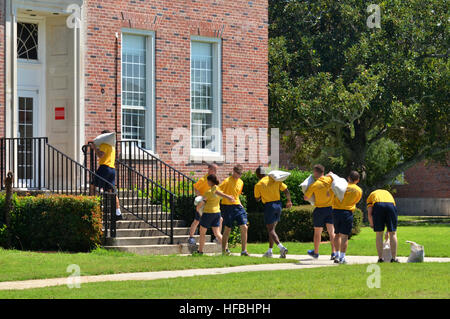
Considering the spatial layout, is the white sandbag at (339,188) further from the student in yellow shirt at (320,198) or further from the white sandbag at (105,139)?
the white sandbag at (105,139)

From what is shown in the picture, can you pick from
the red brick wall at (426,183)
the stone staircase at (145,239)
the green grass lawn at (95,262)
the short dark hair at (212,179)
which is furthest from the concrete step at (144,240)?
the red brick wall at (426,183)

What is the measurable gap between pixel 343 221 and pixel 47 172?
677 cm

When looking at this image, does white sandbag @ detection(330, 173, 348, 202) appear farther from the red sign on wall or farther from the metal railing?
the red sign on wall

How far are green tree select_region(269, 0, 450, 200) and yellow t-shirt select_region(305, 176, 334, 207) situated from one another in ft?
44.0

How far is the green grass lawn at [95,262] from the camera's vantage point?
13.0 metres

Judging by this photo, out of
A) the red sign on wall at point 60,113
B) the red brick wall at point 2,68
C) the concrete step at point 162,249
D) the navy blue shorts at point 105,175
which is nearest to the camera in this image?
the concrete step at point 162,249

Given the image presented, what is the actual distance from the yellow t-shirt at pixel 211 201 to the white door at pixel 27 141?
12.8 feet

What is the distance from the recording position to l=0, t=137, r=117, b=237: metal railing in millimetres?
16578

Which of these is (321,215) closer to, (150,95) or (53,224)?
(53,224)

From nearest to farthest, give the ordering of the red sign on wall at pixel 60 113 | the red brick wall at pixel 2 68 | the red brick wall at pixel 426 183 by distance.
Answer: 1. the red brick wall at pixel 2 68
2. the red sign on wall at pixel 60 113
3. the red brick wall at pixel 426 183

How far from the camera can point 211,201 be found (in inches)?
628

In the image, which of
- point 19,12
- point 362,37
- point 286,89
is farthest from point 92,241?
point 362,37

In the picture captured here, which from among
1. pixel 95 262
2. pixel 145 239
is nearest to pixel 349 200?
pixel 145 239
